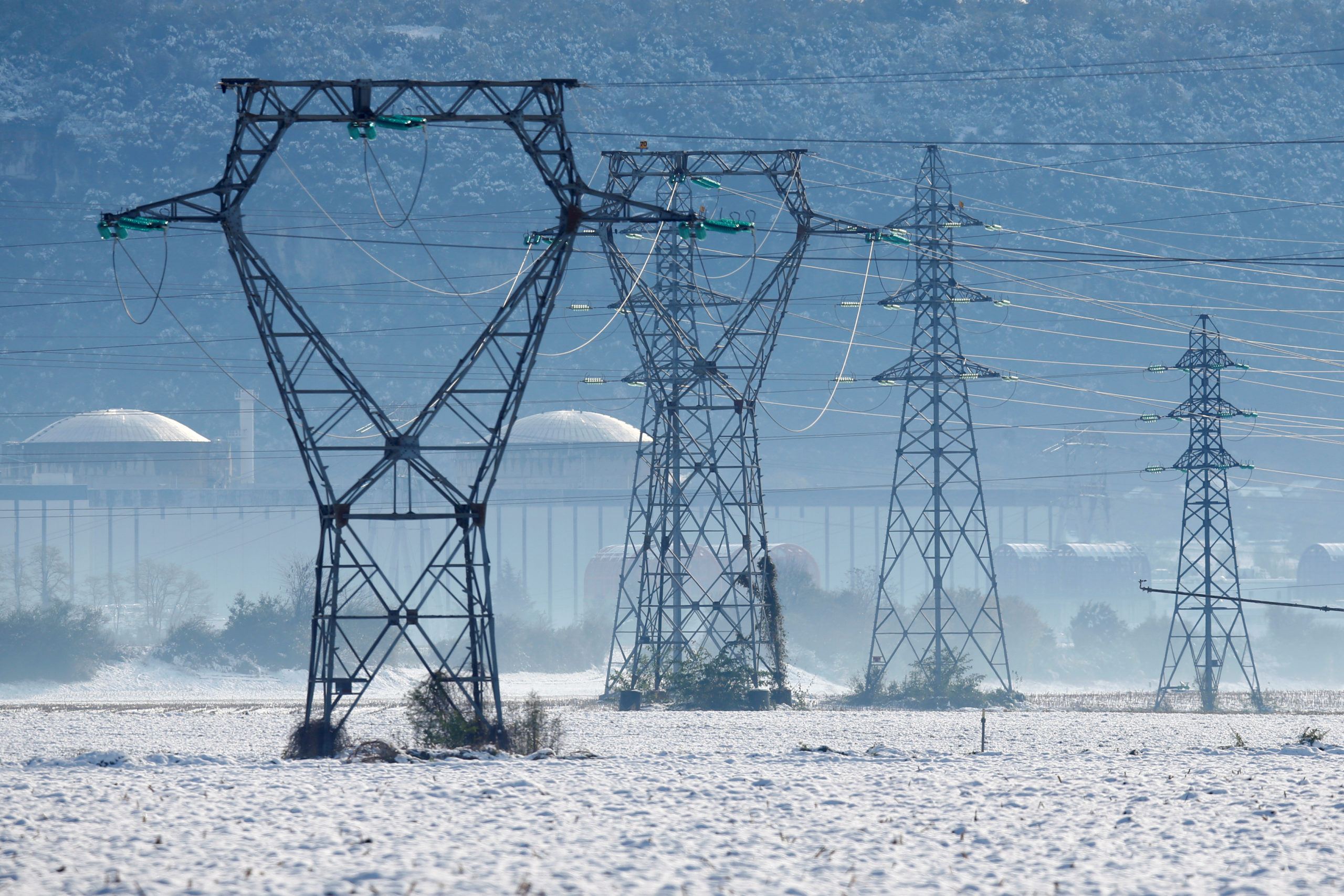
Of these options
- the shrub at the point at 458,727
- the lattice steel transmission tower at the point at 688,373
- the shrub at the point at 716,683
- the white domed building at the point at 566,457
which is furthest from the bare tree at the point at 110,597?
the shrub at the point at 458,727

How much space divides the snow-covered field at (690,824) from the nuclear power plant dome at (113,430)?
301ft

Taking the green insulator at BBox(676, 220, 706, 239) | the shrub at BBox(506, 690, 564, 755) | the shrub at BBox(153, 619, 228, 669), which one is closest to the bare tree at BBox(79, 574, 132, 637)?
the shrub at BBox(153, 619, 228, 669)

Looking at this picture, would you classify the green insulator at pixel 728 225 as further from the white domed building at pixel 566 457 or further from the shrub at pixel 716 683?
the white domed building at pixel 566 457

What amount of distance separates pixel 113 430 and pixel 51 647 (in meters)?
45.3

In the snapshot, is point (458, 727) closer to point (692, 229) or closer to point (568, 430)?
point (692, 229)

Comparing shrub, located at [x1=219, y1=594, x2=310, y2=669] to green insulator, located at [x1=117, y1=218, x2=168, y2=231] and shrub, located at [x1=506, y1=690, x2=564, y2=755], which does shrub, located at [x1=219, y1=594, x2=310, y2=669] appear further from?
shrub, located at [x1=506, y1=690, x2=564, y2=755]

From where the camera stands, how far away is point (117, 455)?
108 metres

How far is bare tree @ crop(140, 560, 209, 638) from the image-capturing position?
330 feet

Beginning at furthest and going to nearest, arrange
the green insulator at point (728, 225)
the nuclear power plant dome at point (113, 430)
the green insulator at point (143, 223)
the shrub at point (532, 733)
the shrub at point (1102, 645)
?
the nuclear power plant dome at point (113, 430) → the shrub at point (1102, 645) → the green insulator at point (728, 225) → the green insulator at point (143, 223) → the shrub at point (532, 733)

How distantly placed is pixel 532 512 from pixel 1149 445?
97.0 metres

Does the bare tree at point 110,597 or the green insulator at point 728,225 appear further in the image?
the bare tree at point 110,597

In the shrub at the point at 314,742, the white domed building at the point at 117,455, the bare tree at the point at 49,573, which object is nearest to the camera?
the shrub at the point at 314,742

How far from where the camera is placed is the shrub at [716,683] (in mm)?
40250

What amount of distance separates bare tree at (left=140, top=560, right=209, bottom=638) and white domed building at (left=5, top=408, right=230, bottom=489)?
7621 mm
